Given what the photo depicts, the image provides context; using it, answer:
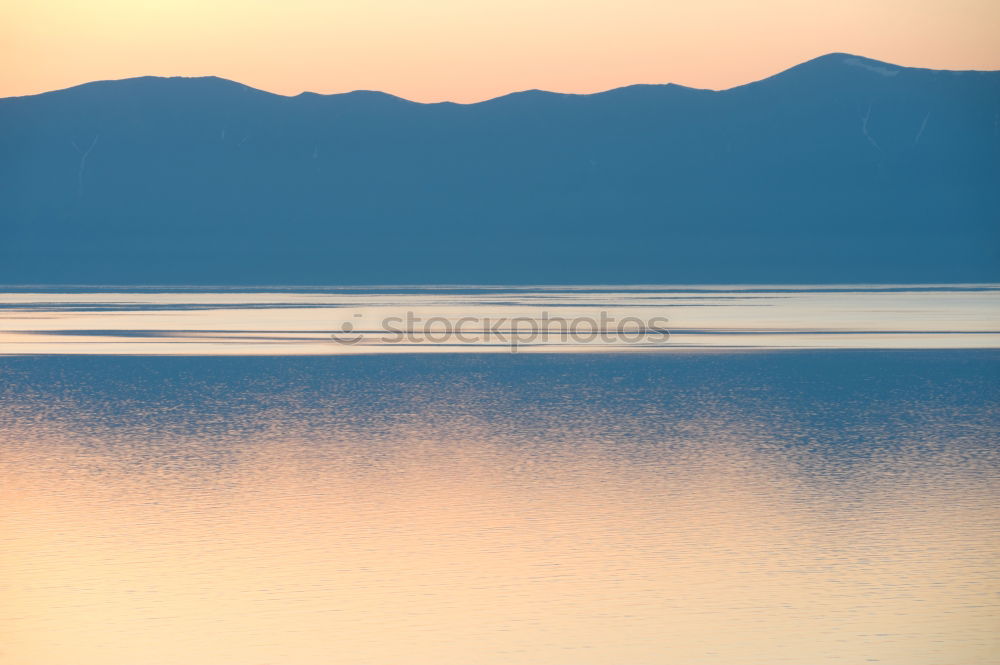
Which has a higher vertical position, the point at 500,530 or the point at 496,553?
the point at 500,530

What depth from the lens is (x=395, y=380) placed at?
32625 millimetres

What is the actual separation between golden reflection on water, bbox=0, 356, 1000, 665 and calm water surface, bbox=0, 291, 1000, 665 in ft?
0.14

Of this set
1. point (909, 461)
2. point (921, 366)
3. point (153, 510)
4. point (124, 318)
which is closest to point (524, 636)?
point (153, 510)

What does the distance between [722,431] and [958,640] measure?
11.8 metres

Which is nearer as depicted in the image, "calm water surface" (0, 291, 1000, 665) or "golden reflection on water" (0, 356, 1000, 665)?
"golden reflection on water" (0, 356, 1000, 665)

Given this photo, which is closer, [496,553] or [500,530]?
[496,553]

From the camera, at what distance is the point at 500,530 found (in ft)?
49.7

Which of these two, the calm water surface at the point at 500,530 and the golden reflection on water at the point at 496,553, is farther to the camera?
the calm water surface at the point at 500,530

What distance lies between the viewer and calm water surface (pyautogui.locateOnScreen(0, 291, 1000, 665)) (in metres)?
11.5

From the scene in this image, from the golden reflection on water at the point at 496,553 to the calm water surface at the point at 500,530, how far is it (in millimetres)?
41

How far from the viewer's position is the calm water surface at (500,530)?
452 inches

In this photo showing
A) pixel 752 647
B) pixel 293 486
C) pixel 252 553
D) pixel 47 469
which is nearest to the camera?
pixel 752 647

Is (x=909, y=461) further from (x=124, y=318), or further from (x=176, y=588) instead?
(x=124, y=318)

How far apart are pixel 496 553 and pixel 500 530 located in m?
1.01
